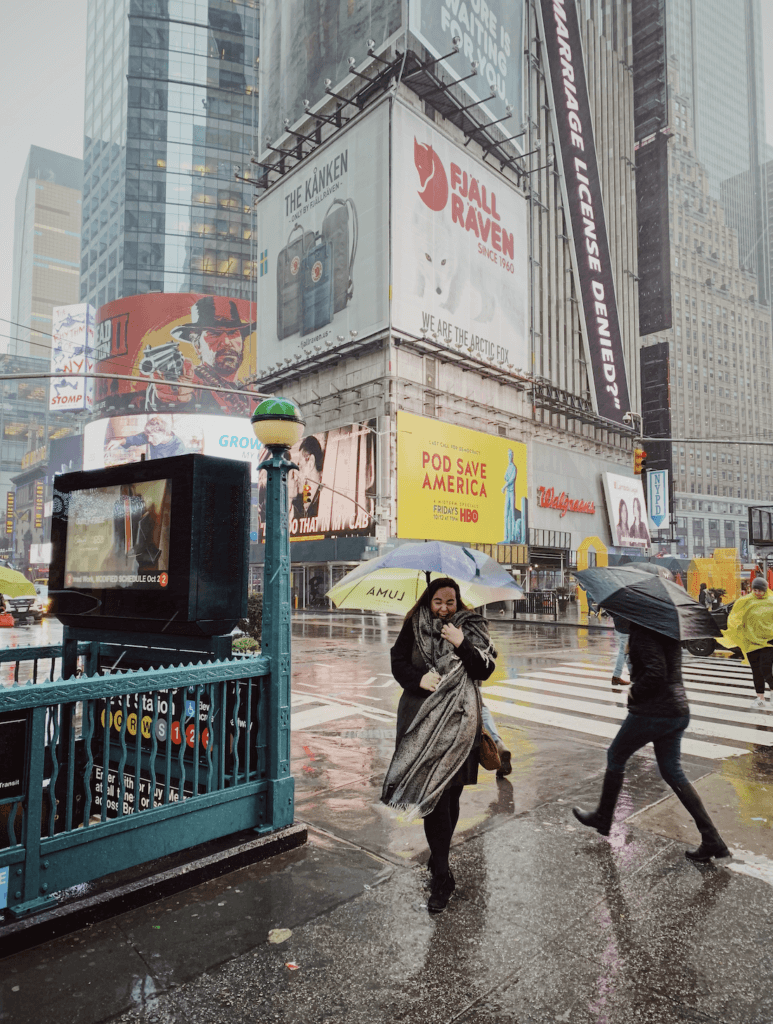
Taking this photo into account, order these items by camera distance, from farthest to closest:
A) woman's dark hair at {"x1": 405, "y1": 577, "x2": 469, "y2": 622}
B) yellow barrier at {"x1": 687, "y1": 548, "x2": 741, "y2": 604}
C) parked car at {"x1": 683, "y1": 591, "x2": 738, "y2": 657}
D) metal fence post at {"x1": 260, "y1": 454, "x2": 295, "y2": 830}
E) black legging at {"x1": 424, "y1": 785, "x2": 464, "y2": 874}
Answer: yellow barrier at {"x1": 687, "y1": 548, "x2": 741, "y2": 604} < parked car at {"x1": 683, "y1": 591, "x2": 738, "y2": 657} < metal fence post at {"x1": 260, "y1": 454, "x2": 295, "y2": 830} < woman's dark hair at {"x1": 405, "y1": 577, "x2": 469, "y2": 622} < black legging at {"x1": 424, "y1": 785, "x2": 464, "y2": 874}

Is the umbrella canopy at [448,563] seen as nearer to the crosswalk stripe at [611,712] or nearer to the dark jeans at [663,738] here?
the dark jeans at [663,738]

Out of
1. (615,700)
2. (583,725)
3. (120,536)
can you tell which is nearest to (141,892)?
(120,536)

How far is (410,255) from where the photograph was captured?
3478cm

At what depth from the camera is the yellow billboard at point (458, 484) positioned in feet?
114

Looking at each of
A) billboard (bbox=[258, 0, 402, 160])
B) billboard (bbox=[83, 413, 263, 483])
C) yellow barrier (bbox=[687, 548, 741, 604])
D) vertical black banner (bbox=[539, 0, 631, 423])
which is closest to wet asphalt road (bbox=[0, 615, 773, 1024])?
yellow barrier (bbox=[687, 548, 741, 604])

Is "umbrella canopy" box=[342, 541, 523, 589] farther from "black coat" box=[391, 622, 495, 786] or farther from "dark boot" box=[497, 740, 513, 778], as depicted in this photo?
"dark boot" box=[497, 740, 513, 778]

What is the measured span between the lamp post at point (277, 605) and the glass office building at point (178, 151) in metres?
89.6

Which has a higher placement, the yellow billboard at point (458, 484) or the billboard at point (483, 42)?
the billboard at point (483, 42)

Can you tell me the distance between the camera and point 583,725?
8.28 m

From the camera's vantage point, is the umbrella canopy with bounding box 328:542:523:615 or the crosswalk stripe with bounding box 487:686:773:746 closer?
the umbrella canopy with bounding box 328:542:523:615

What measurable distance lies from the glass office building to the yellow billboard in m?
61.0

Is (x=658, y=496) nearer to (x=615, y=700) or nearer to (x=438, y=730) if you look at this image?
(x=615, y=700)

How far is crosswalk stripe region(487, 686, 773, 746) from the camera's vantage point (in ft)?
25.0

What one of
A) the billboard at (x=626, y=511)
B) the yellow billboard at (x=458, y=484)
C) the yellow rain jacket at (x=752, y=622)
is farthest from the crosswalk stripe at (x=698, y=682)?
the billboard at (x=626, y=511)
